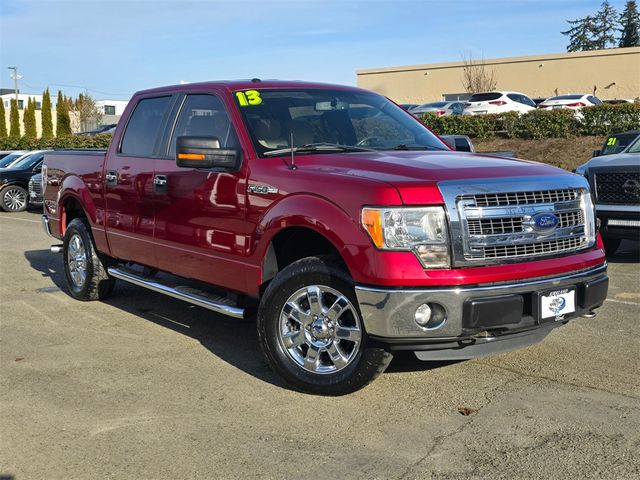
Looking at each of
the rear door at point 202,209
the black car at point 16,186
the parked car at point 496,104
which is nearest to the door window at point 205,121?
the rear door at point 202,209

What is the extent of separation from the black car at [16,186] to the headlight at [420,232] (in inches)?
653

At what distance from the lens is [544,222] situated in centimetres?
445

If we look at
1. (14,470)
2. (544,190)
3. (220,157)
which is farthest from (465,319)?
(14,470)

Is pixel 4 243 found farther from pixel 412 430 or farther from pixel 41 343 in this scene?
pixel 412 430

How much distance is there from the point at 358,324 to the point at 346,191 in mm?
793

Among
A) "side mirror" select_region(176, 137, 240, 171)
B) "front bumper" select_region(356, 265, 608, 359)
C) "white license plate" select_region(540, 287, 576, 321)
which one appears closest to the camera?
"front bumper" select_region(356, 265, 608, 359)

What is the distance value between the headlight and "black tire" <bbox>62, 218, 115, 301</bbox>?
4.00 metres

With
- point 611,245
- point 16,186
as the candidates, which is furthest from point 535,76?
point 611,245

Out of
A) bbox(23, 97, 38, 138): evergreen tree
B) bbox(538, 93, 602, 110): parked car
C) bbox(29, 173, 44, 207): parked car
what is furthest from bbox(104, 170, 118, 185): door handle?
A: bbox(23, 97, 38, 138): evergreen tree

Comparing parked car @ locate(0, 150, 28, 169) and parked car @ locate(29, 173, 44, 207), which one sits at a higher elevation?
parked car @ locate(0, 150, 28, 169)

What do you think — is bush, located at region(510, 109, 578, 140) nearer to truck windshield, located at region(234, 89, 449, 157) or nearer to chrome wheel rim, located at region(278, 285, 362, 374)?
truck windshield, located at region(234, 89, 449, 157)

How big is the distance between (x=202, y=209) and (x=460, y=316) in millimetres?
2216

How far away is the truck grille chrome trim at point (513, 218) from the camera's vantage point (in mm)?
4203

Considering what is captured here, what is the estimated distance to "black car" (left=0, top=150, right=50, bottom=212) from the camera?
18.9 metres
